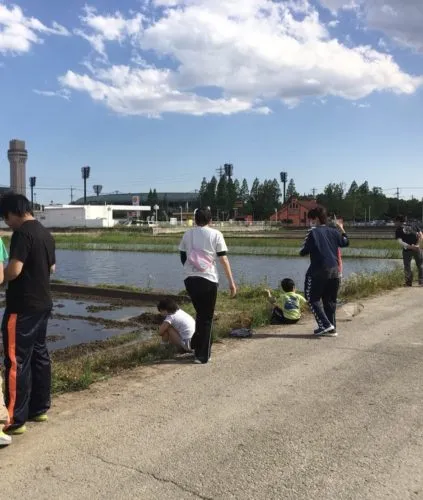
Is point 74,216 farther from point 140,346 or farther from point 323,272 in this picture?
point 323,272

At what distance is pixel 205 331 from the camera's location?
6.11m

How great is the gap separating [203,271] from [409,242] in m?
8.57

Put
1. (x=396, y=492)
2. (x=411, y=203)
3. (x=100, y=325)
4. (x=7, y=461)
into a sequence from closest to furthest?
(x=396, y=492) → (x=7, y=461) → (x=100, y=325) → (x=411, y=203)

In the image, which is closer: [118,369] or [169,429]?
[169,429]

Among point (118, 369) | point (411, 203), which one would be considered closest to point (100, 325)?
point (118, 369)

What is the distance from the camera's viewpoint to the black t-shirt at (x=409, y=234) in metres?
12.9

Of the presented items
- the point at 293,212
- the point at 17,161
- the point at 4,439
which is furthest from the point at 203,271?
the point at 17,161

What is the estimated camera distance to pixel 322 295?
7.70 meters

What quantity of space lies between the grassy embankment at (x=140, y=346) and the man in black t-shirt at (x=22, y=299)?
1.10 meters

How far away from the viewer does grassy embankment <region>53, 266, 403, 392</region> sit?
5.57 metres

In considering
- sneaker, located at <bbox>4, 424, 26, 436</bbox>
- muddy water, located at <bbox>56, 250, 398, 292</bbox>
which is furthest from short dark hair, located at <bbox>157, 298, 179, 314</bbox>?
muddy water, located at <bbox>56, 250, 398, 292</bbox>

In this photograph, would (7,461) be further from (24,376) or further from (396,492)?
(396,492)

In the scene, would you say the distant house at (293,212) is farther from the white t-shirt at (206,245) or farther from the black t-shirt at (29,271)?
the black t-shirt at (29,271)

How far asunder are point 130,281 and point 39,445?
15.7 m
